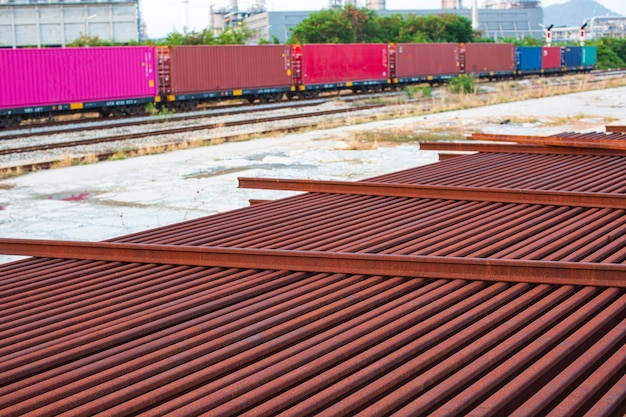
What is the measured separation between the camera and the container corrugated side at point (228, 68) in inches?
1247

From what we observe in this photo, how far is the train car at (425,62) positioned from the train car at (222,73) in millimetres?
8725

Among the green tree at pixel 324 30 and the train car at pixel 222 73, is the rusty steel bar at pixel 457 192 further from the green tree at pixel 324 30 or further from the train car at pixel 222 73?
the green tree at pixel 324 30

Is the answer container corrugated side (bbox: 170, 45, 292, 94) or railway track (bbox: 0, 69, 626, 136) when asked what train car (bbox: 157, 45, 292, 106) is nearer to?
container corrugated side (bbox: 170, 45, 292, 94)

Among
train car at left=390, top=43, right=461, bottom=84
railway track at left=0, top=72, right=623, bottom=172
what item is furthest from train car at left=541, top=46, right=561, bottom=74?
railway track at left=0, top=72, right=623, bottom=172

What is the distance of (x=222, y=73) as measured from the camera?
1312 inches

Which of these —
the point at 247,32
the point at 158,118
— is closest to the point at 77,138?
the point at 158,118

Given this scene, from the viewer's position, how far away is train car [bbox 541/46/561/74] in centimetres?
5825

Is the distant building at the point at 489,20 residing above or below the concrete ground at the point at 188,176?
above

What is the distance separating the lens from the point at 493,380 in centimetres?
289

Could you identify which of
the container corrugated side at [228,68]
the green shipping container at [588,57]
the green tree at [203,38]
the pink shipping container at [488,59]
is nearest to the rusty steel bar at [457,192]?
the container corrugated side at [228,68]

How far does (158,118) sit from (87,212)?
15800 mm

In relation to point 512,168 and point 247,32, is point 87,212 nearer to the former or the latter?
point 512,168

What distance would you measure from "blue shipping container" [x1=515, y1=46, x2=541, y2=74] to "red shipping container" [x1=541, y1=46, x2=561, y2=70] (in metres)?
0.94

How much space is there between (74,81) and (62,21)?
4463cm
